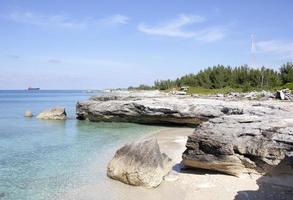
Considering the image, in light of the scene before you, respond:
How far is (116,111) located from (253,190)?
23335 millimetres

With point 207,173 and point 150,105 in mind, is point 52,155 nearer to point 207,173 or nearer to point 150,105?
point 207,173

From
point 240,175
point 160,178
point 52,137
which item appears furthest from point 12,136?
point 240,175

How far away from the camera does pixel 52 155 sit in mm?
19172

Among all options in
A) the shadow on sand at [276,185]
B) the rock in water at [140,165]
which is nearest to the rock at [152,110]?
the rock in water at [140,165]

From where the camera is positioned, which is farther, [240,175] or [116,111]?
[116,111]

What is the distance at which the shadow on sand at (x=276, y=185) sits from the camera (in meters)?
11.2

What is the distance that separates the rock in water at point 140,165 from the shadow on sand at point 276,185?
118 inches

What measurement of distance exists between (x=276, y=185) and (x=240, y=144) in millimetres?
1802

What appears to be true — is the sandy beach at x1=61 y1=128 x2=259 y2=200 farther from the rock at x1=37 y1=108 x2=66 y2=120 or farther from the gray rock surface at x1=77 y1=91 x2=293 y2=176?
the rock at x1=37 y1=108 x2=66 y2=120

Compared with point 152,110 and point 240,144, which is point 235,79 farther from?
point 240,144

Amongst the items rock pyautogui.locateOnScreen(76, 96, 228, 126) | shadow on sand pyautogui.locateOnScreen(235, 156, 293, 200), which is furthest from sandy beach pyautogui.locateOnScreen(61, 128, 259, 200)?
rock pyautogui.locateOnScreen(76, 96, 228, 126)

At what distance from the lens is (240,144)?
12.9 m

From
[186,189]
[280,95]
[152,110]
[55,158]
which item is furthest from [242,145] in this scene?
[280,95]

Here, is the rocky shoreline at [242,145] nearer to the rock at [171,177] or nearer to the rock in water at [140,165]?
the rock at [171,177]
